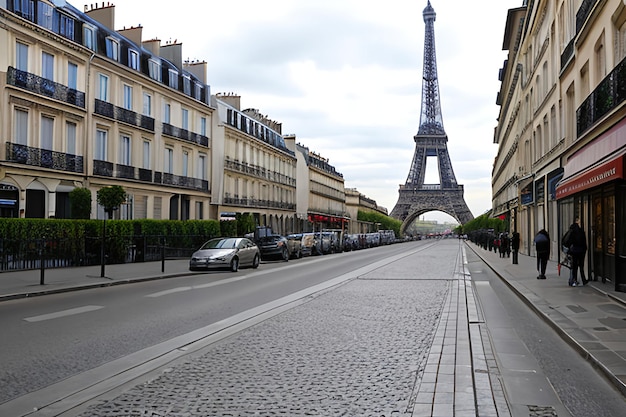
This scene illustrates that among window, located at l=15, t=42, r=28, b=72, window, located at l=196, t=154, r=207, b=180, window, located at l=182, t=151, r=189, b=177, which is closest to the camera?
window, located at l=15, t=42, r=28, b=72

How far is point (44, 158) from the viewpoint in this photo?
2755 centimetres

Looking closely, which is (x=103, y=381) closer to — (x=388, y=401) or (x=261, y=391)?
(x=261, y=391)

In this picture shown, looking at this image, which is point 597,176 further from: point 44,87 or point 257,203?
point 257,203

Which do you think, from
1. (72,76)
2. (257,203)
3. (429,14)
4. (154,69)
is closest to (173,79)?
(154,69)

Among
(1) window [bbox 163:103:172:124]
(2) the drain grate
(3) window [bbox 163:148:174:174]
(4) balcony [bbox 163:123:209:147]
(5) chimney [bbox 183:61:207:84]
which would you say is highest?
(5) chimney [bbox 183:61:207:84]

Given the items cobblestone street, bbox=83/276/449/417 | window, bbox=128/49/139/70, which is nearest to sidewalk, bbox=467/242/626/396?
cobblestone street, bbox=83/276/449/417

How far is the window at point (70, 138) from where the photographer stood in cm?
2914

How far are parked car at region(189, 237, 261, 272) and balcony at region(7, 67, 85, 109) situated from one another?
11.2m

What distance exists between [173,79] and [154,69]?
2.40 meters

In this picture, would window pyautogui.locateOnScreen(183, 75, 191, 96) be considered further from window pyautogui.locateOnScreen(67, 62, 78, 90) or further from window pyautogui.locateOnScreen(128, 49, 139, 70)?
window pyautogui.locateOnScreen(67, 62, 78, 90)

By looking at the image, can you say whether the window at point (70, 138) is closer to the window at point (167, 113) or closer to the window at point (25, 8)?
the window at point (25, 8)

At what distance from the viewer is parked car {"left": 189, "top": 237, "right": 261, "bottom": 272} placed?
21750 millimetres

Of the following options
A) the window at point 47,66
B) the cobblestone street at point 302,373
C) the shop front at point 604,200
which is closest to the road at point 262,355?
the cobblestone street at point 302,373

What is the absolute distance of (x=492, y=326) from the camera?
32.1 ft
